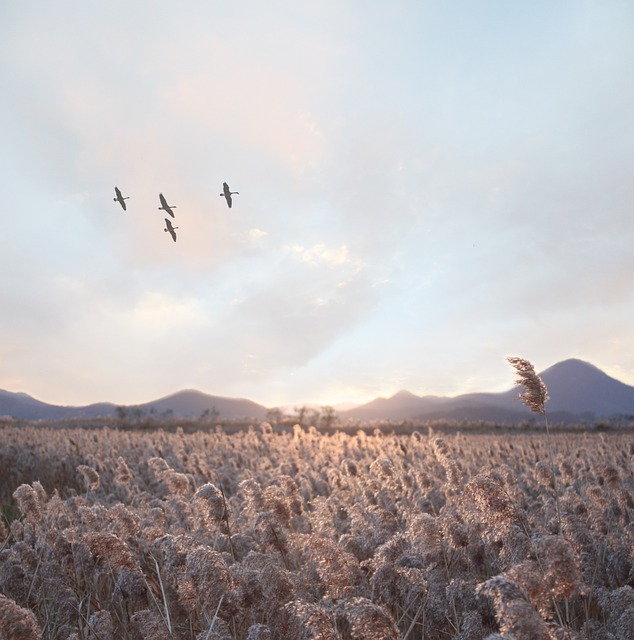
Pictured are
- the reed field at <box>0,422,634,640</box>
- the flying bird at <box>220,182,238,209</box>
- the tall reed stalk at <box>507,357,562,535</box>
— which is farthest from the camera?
the flying bird at <box>220,182,238,209</box>

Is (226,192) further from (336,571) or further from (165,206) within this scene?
(336,571)

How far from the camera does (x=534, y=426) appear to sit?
39.2 metres

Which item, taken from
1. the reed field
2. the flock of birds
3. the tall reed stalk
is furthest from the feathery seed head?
the flock of birds

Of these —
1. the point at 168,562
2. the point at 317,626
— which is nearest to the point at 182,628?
the point at 168,562

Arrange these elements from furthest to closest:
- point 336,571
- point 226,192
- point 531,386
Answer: point 226,192 < point 531,386 < point 336,571

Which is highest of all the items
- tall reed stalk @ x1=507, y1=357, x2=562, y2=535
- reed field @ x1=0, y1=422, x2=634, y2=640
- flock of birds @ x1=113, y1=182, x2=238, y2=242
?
flock of birds @ x1=113, y1=182, x2=238, y2=242

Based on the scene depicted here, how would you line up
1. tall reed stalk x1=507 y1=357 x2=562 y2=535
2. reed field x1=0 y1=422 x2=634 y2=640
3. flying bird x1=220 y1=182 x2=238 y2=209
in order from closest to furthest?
reed field x1=0 y1=422 x2=634 y2=640 < tall reed stalk x1=507 y1=357 x2=562 y2=535 < flying bird x1=220 y1=182 x2=238 y2=209

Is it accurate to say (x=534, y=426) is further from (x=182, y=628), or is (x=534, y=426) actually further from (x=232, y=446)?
(x=182, y=628)

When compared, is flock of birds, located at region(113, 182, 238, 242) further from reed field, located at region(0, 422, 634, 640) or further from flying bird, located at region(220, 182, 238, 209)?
reed field, located at region(0, 422, 634, 640)

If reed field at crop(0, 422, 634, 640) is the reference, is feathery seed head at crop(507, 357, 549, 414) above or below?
above

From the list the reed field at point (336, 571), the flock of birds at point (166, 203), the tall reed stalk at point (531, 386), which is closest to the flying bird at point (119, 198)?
the flock of birds at point (166, 203)

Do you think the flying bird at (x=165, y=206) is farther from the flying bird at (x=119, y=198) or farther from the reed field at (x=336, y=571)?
the reed field at (x=336, y=571)

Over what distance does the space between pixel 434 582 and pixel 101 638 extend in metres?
2.20

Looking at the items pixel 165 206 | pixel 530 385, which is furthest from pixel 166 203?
pixel 530 385
